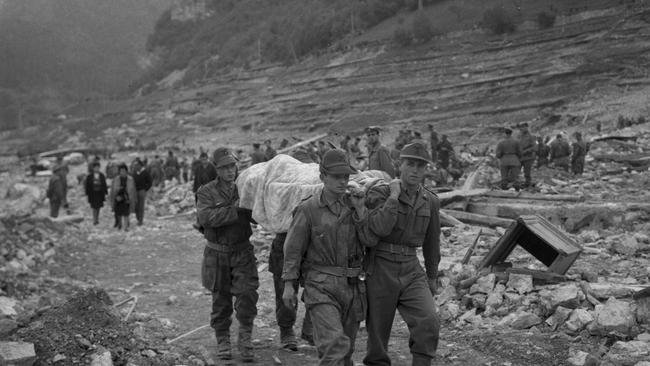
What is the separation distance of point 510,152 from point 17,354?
10.1 metres

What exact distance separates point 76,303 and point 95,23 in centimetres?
13265

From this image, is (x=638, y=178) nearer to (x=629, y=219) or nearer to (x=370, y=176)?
(x=629, y=219)

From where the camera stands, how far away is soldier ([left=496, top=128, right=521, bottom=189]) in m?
12.6

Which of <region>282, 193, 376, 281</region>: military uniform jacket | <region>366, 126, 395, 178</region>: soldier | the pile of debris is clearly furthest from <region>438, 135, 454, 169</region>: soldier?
<region>282, 193, 376, 281</region>: military uniform jacket

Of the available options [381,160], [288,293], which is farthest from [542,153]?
[288,293]

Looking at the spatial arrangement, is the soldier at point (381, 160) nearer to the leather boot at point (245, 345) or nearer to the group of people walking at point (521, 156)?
the leather boot at point (245, 345)

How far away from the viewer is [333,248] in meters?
4.15

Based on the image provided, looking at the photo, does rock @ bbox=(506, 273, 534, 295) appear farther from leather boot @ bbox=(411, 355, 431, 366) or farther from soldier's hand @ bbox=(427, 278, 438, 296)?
leather boot @ bbox=(411, 355, 431, 366)

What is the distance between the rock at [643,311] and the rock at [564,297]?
49 cm

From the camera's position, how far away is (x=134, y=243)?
11.9 metres

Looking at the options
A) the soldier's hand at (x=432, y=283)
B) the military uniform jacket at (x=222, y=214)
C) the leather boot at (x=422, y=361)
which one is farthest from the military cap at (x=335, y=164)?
the military uniform jacket at (x=222, y=214)

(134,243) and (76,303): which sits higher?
(76,303)

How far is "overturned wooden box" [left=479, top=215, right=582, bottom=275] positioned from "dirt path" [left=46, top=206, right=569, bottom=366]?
0.90 m

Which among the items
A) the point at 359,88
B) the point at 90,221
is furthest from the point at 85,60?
the point at 90,221
